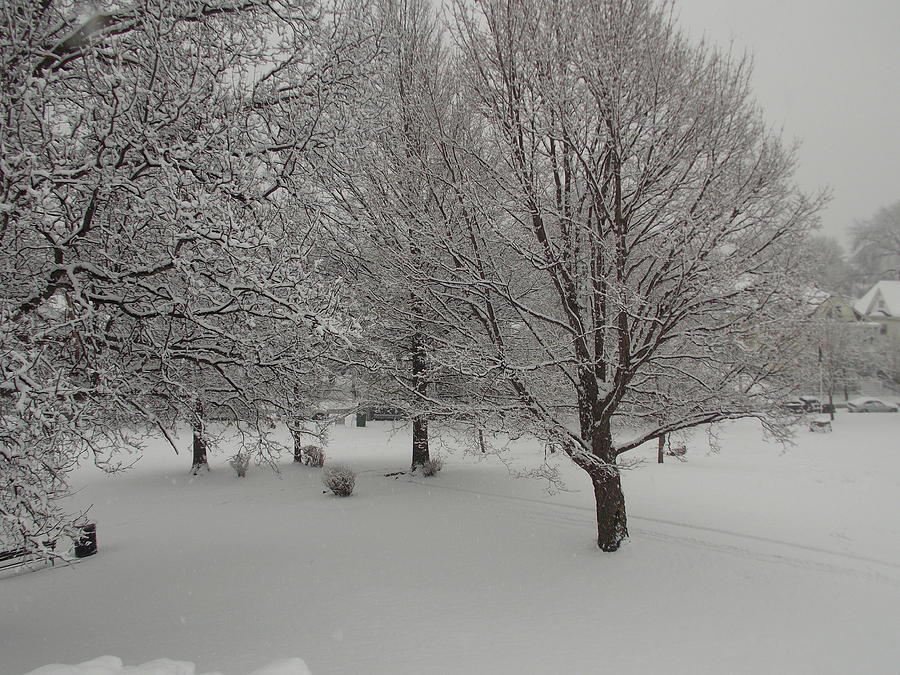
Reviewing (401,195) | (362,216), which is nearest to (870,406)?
(362,216)

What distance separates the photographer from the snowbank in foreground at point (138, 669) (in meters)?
3.11

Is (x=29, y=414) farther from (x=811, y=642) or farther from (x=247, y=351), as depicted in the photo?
(x=811, y=642)

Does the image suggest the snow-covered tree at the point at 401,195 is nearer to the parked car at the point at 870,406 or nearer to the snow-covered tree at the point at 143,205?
the snow-covered tree at the point at 143,205

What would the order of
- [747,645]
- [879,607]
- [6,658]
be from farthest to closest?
[879,607]
[747,645]
[6,658]

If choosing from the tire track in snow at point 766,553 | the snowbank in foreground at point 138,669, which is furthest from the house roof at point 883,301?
the snowbank in foreground at point 138,669

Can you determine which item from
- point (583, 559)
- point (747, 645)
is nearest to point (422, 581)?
point (583, 559)

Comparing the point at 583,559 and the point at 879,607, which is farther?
the point at 583,559

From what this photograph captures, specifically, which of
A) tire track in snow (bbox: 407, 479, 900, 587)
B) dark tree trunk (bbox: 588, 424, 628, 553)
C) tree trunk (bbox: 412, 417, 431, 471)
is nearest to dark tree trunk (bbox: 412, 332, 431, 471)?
tree trunk (bbox: 412, 417, 431, 471)

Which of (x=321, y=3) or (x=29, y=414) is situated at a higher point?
(x=321, y=3)

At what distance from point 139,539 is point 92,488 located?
7353 mm

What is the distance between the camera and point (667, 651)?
5.86 m

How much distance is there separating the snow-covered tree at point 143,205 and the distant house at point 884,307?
182ft

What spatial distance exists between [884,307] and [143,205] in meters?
60.9

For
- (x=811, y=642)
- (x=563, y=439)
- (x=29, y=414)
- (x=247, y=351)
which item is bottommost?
(x=811, y=642)
